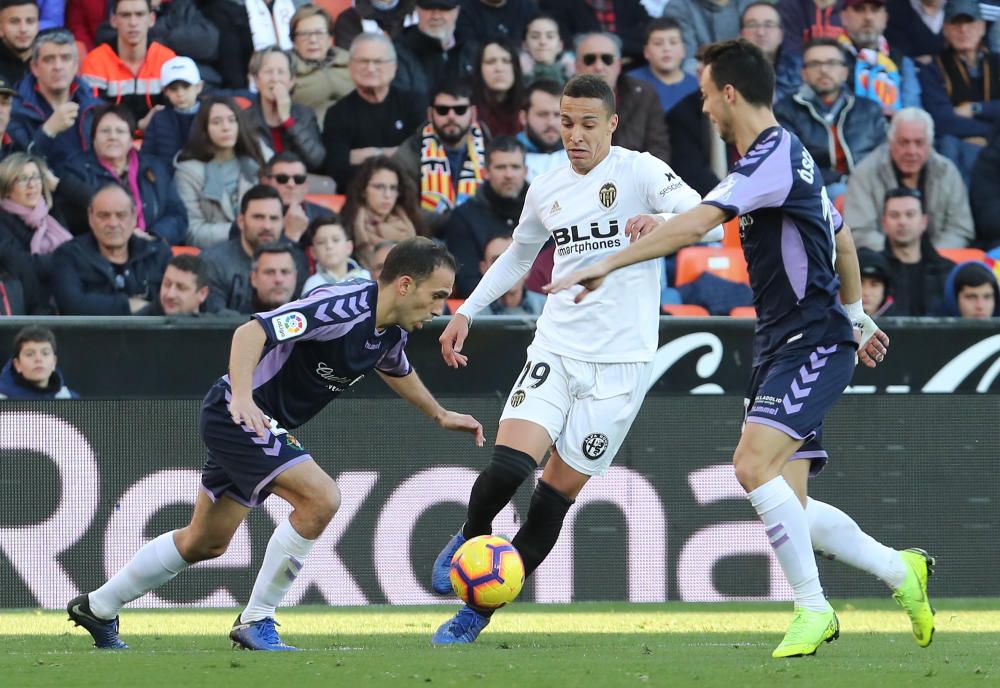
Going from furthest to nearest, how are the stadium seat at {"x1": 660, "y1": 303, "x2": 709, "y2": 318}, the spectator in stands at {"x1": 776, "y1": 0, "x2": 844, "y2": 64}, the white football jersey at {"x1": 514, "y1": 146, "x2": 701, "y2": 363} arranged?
1. the spectator in stands at {"x1": 776, "y1": 0, "x2": 844, "y2": 64}
2. the stadium seat at {"x1": 660, "y1": 303, "x2": 709, "y2": 318}
3. the white football jersey at {"x1": 514, "y1": 146, "x2": 701, "y2": 363}

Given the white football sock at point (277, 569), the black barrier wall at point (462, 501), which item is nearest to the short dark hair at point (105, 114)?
the black barrier wall at point (462, 501)

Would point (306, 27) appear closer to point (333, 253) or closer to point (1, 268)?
point (333, 253)

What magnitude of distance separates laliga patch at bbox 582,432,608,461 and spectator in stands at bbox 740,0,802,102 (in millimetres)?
6891

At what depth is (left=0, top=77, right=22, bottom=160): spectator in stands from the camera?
36.9 feet

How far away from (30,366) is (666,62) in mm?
6122

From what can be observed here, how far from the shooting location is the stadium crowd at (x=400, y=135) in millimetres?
10711

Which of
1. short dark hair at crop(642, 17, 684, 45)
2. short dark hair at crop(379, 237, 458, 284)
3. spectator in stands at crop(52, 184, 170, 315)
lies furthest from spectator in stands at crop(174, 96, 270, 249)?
short dark hair at crop(379, 237, 458, 284)

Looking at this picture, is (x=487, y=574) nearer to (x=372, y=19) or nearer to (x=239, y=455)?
(x=239, y=455)

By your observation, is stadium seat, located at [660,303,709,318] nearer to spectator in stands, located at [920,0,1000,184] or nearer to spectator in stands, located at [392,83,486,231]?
spectator in stands, located at [392,83,486,231]

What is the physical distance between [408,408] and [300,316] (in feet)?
10.1

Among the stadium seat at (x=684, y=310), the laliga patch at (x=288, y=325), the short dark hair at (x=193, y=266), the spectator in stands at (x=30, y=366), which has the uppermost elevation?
the laliga patch at (x=288, y=325)

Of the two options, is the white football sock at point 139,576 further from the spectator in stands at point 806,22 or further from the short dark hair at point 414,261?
the spectator in stands at point 806,22

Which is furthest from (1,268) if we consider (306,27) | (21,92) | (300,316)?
(300,316)

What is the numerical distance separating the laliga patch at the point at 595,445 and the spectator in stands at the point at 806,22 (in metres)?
7.74
